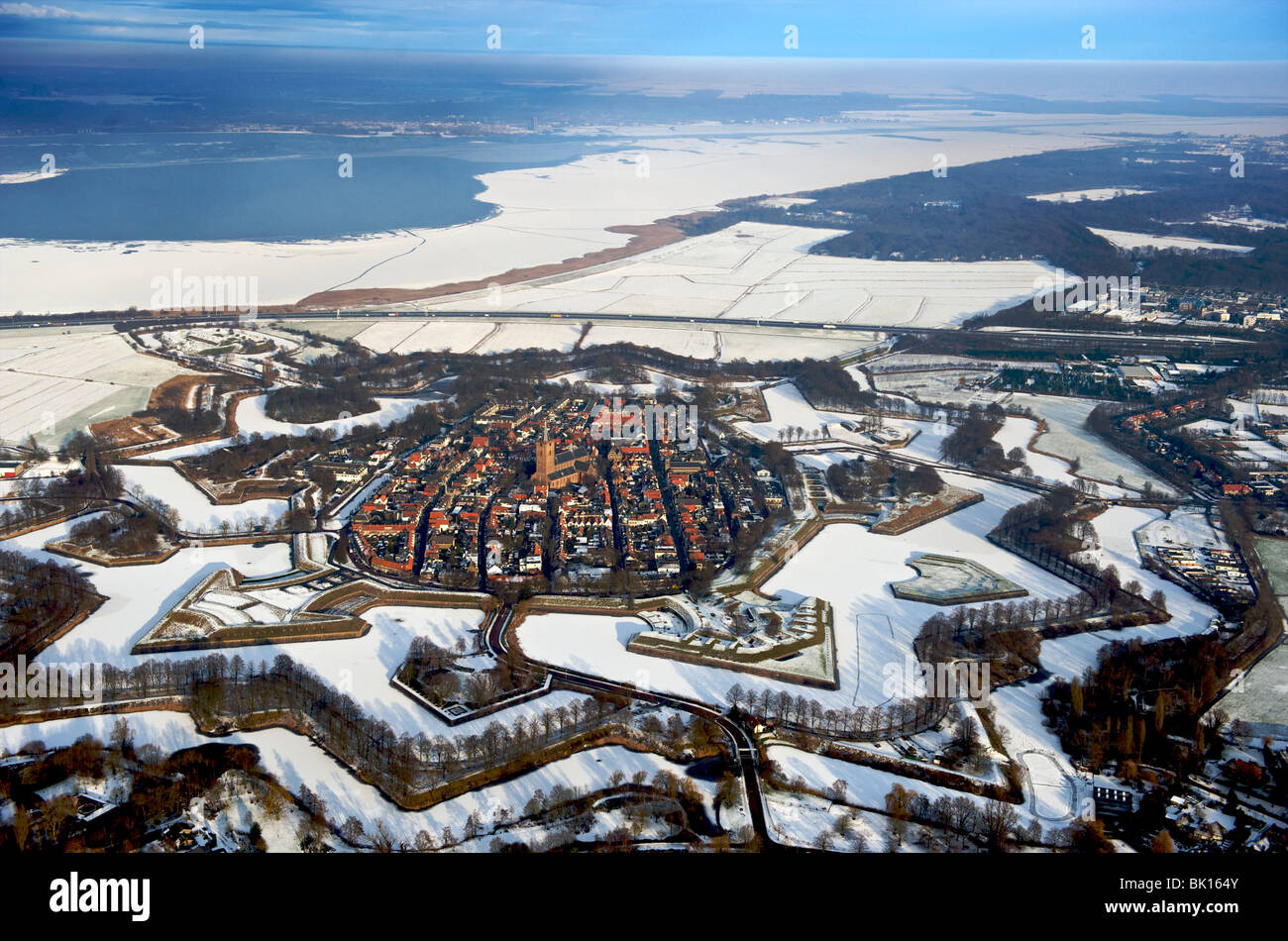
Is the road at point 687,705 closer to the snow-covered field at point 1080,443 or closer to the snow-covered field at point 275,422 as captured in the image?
the snow-covered field at point 275,422

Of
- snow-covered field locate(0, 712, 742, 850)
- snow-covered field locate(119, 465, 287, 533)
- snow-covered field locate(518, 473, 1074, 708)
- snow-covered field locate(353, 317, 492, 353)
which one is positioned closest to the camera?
snow-covered field locate(0, 712, 742, 850)

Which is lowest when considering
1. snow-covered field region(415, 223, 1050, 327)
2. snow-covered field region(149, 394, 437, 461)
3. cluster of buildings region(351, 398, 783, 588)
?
cluster of buildings region(351, 398, 783, 588)

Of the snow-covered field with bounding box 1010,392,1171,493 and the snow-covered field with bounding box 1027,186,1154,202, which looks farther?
the snow-covered field with bounding box 1027,186,1154,202

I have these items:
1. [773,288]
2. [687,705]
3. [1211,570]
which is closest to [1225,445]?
[1211,570]

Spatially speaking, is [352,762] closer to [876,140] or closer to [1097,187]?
[1097,187]

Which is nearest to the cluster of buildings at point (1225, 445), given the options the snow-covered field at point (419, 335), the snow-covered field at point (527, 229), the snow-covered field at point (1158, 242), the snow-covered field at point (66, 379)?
the snow-covered field at point (419, 335)

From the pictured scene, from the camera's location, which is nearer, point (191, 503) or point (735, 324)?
point (191, 503)

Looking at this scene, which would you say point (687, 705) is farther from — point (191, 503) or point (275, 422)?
point (275, 422)

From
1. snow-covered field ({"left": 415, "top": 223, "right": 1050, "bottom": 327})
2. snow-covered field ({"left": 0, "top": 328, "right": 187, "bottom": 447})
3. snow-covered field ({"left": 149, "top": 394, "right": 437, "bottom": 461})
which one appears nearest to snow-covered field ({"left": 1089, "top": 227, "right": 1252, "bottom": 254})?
snow-covered field ({"left": 415, "top": 223, "right": 1050, "bottom": 327})

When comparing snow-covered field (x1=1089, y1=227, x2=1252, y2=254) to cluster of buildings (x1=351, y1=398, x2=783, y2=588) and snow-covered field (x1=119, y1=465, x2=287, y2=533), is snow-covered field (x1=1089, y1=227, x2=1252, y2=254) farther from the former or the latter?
snow-covered field (x1=119, y1=465, x2=287, y2=533)
